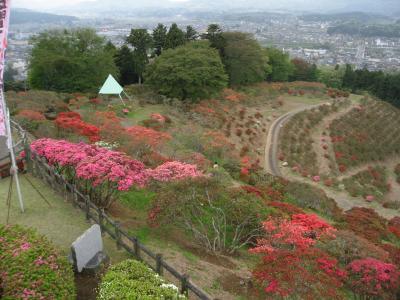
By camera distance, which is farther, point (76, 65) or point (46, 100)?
point (76, 65)

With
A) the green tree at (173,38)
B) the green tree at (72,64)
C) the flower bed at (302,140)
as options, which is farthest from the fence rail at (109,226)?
the green tree at (173,38)

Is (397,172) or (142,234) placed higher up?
(142,234)

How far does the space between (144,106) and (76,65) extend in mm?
7127

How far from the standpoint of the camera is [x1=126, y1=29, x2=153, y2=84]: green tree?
3803 centimetres

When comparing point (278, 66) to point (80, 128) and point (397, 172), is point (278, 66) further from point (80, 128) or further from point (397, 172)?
point (80, 128)

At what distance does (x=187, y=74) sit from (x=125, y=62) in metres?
11.3

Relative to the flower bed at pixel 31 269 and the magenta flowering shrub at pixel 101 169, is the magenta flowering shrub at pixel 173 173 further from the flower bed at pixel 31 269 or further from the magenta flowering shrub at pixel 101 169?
the flower bed at pixel 31 269

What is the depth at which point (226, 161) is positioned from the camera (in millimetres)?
23578

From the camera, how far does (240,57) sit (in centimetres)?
4400

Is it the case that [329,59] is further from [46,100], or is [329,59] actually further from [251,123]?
[46,100]

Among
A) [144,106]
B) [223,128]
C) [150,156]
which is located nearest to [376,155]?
[223,128]

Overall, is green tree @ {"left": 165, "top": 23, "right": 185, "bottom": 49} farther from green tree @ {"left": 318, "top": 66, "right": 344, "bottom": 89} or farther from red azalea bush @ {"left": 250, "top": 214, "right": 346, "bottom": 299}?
red azalea bush @ {"left": 250, "top": 214, "right": 346, "bottom": 299}

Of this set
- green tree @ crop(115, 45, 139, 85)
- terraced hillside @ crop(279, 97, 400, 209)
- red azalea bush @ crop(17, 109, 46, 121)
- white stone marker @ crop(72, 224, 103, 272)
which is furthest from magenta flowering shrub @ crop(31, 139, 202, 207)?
green tree @ crop(115, 45, 139, 85)

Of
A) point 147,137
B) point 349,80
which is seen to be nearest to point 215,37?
point 147,137
